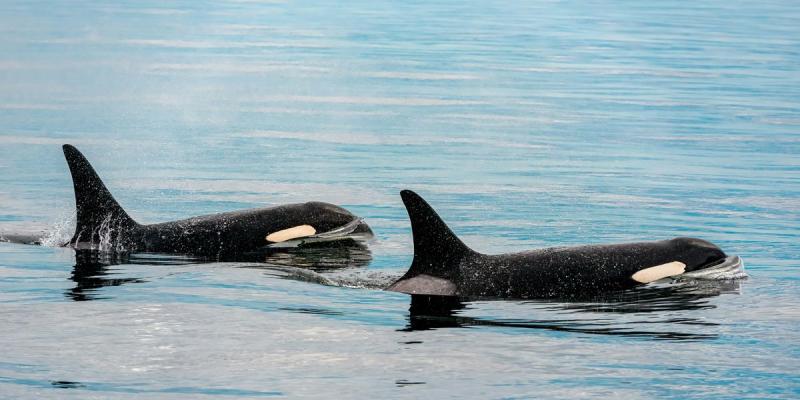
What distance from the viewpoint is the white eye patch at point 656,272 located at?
11836 mm

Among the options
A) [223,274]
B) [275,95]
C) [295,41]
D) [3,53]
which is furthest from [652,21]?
[223,274]

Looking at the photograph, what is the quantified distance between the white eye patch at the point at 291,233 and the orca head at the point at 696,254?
3736 mm

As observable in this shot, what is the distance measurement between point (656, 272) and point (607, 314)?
797 millimetres

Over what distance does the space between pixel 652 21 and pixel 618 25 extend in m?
5.35

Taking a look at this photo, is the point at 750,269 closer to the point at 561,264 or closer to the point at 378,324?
the point at 561,264

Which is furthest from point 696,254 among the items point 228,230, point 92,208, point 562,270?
point 92,208

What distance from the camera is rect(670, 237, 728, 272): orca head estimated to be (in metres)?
12.2

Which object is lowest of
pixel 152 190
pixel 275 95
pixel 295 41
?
pixel 152 190

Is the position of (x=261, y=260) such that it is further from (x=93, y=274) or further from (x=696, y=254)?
Result: (x=696, y=254)

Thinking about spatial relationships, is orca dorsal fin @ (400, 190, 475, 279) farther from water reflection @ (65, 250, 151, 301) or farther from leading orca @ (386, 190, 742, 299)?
water reflection @ (65, 250, 151, 301)

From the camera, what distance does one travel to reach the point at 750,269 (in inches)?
541

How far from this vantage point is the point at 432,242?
11961 mm

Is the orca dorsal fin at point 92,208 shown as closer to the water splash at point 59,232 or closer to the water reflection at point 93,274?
the water reflection at point 93,274

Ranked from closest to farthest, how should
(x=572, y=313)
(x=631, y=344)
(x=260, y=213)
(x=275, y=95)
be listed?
(x=631, y=344), (x=572, y=313), (x=260, y=213), (x=275, y=95)
